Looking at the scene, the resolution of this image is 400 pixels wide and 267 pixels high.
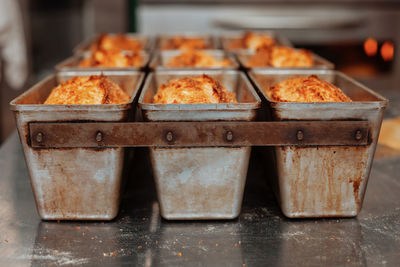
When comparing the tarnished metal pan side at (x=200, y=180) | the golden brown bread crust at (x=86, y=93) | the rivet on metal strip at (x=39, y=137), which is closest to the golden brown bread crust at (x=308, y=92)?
the tarnished metal pan side at (x=200, y=180)

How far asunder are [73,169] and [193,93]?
399mm

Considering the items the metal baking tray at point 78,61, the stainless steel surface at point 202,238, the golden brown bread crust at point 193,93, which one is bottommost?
the stainless steel surface at point 202,238

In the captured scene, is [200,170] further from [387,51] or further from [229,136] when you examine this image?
[387,51]

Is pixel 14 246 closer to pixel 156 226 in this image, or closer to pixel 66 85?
pixel 156 226

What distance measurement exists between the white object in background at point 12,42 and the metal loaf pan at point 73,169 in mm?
1902

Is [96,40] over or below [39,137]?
below

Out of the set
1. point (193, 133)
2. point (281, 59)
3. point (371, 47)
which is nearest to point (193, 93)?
point (193, 133)

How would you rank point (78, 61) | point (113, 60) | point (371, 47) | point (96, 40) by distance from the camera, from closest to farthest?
point (113, 60), point (78, 61), point (96, 40), point (371, 47)

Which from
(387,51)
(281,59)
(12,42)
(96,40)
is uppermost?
(281,59)

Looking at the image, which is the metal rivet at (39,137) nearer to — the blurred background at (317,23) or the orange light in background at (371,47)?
the blurred background at (317,23)

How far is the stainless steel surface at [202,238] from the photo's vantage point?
1.03 meters

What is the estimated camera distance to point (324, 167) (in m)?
1.15

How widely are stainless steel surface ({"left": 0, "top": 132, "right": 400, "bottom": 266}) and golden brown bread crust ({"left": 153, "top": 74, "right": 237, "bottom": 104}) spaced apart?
31 cm

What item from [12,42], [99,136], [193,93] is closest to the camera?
[99,136]
